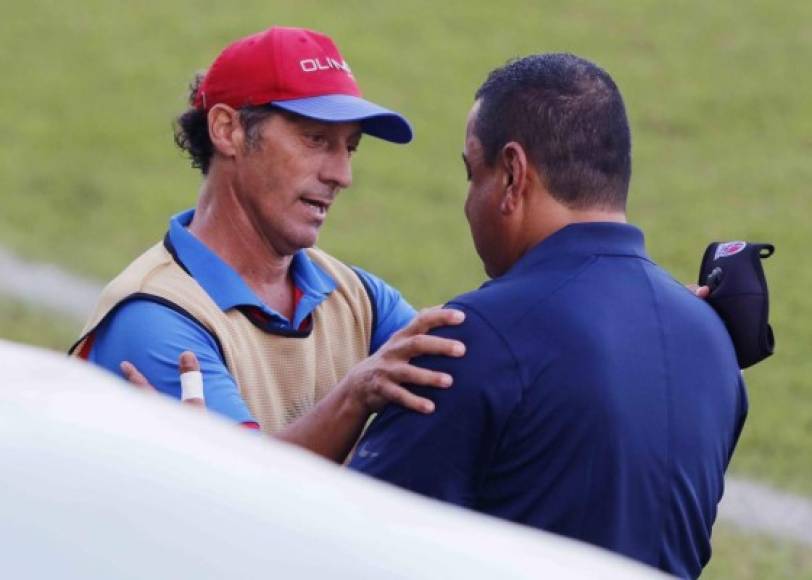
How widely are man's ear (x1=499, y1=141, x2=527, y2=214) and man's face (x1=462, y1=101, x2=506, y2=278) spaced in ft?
0.05

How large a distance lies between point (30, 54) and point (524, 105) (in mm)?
13354

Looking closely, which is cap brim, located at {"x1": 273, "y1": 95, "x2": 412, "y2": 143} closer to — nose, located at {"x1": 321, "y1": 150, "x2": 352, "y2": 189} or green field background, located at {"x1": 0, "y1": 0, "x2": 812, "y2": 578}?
nose, located at {"x1": 321, "y1": 150, "x2": 352, "y2": 189}

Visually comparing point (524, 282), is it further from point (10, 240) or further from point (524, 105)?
point (10, 240)

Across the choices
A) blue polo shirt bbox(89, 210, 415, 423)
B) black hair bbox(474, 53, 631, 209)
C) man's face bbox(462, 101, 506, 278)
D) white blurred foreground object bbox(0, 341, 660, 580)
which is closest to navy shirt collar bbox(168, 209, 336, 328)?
blue polo shirt bbox(89, 210, 415, 423)

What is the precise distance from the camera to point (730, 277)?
384 centimetres

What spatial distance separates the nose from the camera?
4422mm

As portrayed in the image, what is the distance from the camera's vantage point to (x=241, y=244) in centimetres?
437

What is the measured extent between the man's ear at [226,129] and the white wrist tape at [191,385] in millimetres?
784

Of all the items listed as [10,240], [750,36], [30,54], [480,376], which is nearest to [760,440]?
[10,240]

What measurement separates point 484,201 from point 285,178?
855 millimetres

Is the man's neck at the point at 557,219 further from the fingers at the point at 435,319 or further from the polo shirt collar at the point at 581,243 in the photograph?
the fingers at the point at 435,319

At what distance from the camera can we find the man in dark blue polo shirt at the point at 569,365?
11.1 ft

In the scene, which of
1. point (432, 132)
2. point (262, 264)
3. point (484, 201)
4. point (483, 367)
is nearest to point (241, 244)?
point (262, 264)

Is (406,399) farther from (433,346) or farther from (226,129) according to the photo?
(226,129)
